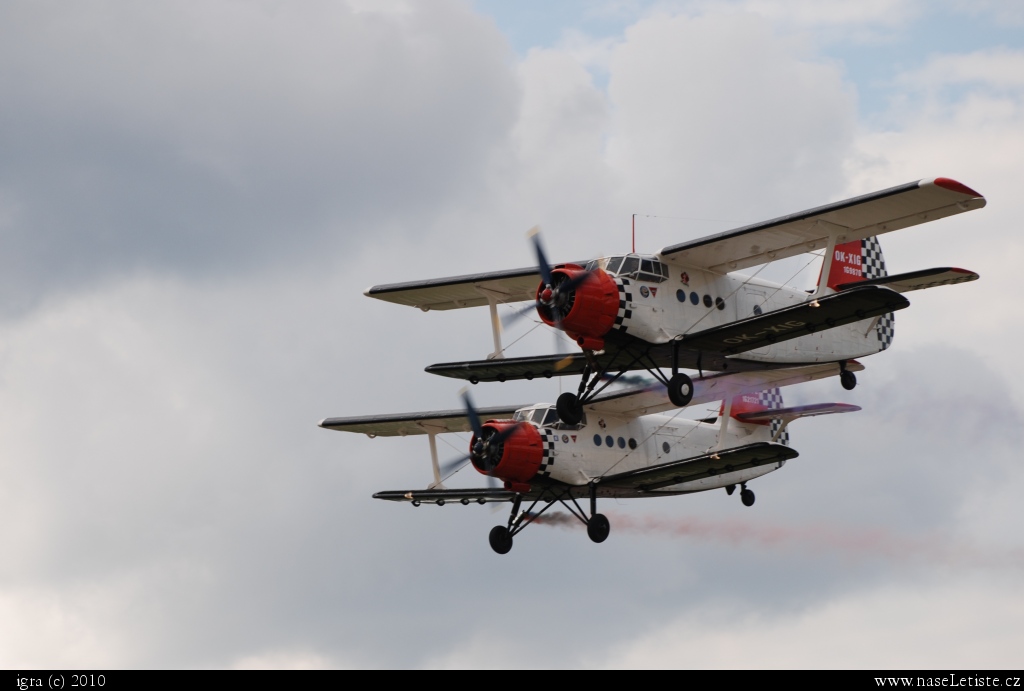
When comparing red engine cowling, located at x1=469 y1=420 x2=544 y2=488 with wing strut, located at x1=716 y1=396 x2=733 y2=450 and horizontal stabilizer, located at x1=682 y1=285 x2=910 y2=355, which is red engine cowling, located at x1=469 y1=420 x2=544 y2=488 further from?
horizontal stabilizer, located at x1=682 y1=285 x2=910 y2=355

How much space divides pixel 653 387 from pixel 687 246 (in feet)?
23.9

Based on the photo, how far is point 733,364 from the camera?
1436 inches

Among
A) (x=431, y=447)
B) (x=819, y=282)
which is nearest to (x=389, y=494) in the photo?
(x=431, y=447)

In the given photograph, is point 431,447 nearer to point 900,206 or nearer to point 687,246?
point 687,246

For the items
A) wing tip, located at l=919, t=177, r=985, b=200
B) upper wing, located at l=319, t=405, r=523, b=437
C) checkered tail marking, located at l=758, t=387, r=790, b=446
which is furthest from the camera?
checkered tail marking, located at l=758, t=387, r=790, b=446

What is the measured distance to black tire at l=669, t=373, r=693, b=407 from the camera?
33.8m

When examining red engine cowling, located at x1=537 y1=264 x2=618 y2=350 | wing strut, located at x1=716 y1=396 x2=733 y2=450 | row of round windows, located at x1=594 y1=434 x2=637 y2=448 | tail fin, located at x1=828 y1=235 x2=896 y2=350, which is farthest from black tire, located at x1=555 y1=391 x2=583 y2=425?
tail fin, located at x1=828 y1=235 x2=896 y2=350

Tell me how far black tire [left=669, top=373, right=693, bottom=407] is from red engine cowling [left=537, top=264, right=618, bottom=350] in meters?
1.90

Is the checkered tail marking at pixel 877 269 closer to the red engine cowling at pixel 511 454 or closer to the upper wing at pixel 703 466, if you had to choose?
the upper wing at pixel 703 466

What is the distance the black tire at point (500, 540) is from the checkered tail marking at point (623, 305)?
31.3ft

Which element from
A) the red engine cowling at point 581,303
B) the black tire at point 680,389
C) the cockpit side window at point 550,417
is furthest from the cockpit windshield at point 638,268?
the cockpit side window at point 550,417

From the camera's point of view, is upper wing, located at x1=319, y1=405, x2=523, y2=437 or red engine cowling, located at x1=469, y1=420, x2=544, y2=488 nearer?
red engine cowling, located at x1=469, y1=420, x2=544, y2=488
